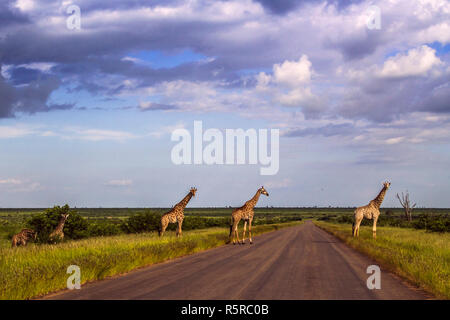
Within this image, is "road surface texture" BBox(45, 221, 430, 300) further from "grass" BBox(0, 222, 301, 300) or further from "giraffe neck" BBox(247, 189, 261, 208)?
"giraffe neck" BBox(247, 189, 261, 208)

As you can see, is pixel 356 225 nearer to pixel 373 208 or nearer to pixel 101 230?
pixel 373 208

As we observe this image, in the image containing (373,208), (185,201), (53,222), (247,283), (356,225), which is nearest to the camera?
(247,283)

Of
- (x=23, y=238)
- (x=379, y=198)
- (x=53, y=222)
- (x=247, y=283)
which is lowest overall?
(x=247, y=283)

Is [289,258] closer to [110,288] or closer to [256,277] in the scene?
[256,277]

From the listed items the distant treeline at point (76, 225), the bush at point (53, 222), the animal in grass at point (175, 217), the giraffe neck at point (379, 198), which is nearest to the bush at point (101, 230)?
the distant treeline at point (76, 225)

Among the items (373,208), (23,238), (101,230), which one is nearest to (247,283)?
(23,238)

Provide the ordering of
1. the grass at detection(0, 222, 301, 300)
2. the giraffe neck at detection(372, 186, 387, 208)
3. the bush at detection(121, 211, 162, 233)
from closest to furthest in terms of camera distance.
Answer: the grass at detection(0, 222, 301, 300)
the giraffe neck at detection(372, 186, 387, 208)
the bush at detection(121, 211, 162, 233)

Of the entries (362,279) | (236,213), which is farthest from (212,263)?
(236,213)

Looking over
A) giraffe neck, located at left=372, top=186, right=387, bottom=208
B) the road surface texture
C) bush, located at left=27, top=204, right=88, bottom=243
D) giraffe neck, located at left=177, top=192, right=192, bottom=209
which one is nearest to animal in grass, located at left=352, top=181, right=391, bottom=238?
giraffe neck, located at left=372, top=186, right=387, bottom=208

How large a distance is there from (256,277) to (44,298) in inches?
231

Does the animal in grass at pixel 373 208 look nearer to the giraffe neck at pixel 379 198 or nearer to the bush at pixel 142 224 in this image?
the giraffe neck at pixel 379 198

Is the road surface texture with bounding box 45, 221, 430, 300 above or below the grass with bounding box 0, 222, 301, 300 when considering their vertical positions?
below

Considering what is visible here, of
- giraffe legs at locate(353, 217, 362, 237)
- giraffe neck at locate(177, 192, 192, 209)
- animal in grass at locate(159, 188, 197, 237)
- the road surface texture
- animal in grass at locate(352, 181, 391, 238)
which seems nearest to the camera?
the road surface texture

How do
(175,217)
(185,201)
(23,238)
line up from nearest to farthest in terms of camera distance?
1. (23,238)
2. (175,217)
3. (185,201)
